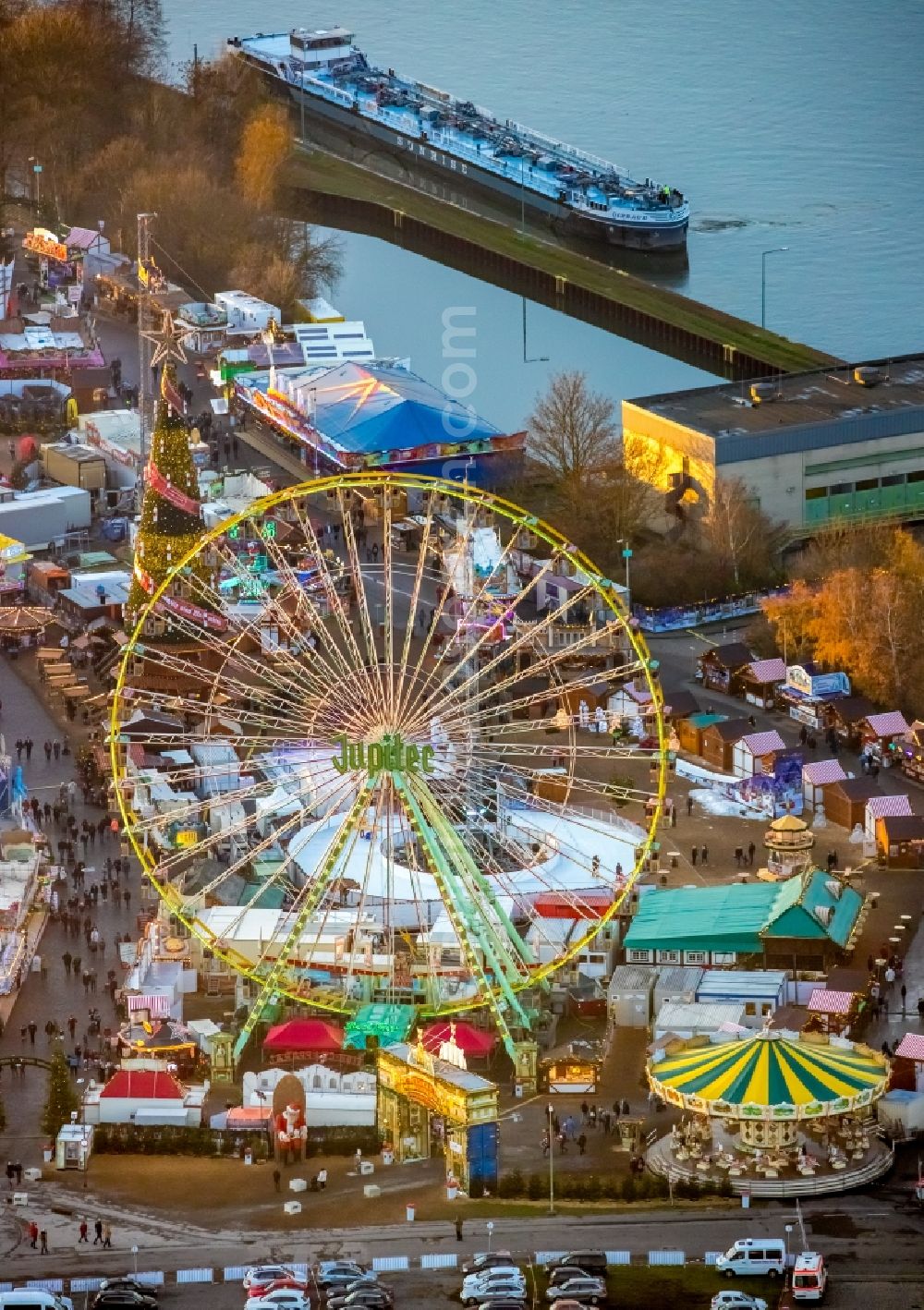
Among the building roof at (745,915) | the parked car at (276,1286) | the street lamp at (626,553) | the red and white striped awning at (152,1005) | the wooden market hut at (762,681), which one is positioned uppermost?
the street lamp at (626,553)

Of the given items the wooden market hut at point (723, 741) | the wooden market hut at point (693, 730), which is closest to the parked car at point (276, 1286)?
the wooden market hut at point (723, 741)

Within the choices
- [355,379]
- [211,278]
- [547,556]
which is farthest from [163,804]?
[211,278]

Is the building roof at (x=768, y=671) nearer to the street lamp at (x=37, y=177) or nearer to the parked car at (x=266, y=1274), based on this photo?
the parked car at (x=266, y=1274)

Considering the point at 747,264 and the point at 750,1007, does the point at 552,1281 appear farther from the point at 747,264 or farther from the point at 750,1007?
the point at 747,264

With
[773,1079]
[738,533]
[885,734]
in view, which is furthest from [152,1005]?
[738,533]

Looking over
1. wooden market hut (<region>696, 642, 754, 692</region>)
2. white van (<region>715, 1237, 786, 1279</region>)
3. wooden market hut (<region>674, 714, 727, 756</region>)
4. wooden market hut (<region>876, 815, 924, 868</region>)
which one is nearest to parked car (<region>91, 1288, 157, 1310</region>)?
white van (<region>715, 1237, 786, 1279</region>)

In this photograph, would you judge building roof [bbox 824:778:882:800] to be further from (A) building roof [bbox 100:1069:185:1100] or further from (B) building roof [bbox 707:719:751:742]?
(A) building roof [bbox 100:1069:185:1100]
